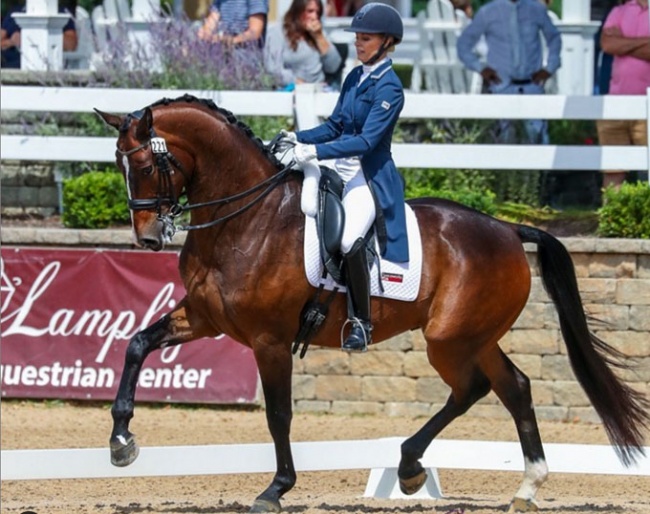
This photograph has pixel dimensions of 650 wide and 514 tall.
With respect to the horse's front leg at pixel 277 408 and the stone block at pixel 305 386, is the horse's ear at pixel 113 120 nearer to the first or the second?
the horse's front leg at pixel 277 408

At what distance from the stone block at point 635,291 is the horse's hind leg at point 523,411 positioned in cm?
306

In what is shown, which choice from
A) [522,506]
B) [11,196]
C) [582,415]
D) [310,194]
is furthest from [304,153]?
[11,196]

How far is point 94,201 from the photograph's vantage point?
Result: 1172cm

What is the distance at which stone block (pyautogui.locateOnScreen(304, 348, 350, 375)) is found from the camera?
1119cm

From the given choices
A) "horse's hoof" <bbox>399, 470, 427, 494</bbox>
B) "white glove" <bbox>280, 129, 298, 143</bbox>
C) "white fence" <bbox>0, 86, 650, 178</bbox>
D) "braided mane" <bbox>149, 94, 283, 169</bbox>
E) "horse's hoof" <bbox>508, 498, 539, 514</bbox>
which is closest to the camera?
"braided mane" <bbox>149, 94, 283, 169</bbox>

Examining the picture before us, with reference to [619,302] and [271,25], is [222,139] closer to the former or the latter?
[619,302]

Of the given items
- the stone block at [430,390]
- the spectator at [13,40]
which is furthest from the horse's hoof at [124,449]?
the spectator at [13,40]

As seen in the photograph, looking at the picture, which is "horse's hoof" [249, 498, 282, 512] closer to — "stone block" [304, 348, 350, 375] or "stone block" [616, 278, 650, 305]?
"stone block" [304, 348, 350, 375]

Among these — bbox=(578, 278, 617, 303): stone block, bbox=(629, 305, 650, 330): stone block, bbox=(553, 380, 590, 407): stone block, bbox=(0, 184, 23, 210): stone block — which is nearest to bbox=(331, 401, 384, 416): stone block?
bbox=(553, 380, 590, 407): stone block

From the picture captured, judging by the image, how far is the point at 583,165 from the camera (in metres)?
11.4

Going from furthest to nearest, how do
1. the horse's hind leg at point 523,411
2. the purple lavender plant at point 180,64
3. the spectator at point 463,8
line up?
the spectator at point 463,8 < the purple lavender plant at point 180,64 < the horse's hind leg at point 523,411

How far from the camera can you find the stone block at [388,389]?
11.2m

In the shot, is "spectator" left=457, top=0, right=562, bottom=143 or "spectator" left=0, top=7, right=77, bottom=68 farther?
"spectator" left=0, top=7, right=77, bottom=68

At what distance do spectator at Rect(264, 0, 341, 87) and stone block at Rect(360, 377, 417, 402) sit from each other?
9.46ft
